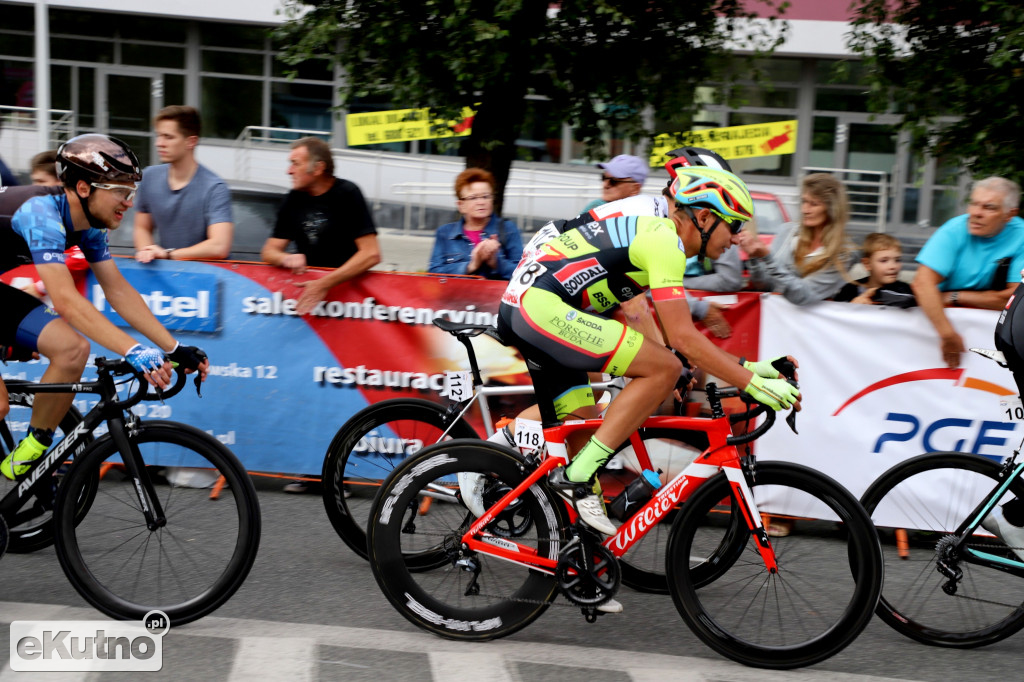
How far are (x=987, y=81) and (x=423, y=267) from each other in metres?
9.01

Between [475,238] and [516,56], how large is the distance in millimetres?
3211

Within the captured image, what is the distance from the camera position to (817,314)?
5723mm

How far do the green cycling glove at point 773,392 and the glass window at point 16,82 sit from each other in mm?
23430

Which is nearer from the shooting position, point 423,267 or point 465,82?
point 465,82

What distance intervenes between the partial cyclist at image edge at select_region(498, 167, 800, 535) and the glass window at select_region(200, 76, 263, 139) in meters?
20.8

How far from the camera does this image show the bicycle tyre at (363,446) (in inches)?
192

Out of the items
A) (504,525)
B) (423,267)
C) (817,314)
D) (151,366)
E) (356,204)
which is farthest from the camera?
(423,267)

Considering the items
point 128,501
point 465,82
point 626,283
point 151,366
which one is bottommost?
point 128,501

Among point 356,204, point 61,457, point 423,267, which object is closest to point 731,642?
point 61,457

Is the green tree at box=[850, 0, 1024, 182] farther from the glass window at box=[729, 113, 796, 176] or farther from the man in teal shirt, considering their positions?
the glass window at box=[729, 113, 796, 176]

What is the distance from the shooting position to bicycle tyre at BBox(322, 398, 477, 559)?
4.87 metres

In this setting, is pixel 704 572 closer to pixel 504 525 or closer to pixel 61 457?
pixel 504 525

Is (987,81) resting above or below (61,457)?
above

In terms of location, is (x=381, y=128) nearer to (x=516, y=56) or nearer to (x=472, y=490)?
(x=516, y=56)
